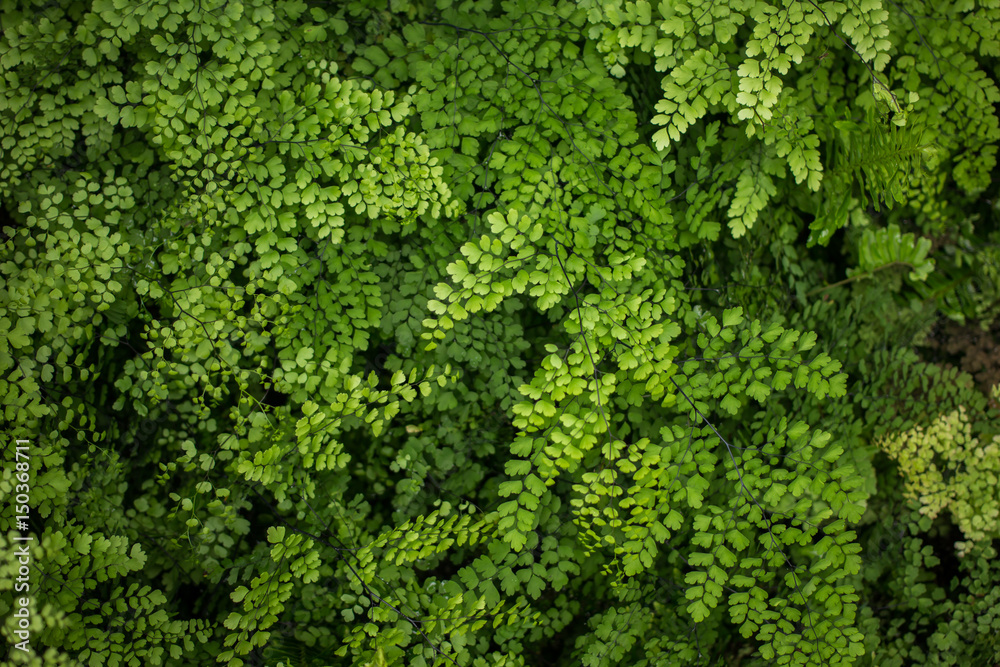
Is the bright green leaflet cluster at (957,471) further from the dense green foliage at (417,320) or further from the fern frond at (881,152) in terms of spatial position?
the fern frond at (881,152)

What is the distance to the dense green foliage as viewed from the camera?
1825 mm

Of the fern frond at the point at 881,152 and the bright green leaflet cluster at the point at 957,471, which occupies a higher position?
the fern frond at the point at 881,152

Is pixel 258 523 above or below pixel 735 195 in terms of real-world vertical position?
below

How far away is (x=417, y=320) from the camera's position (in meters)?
2.05

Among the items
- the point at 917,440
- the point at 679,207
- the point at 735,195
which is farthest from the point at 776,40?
the point at 917,440

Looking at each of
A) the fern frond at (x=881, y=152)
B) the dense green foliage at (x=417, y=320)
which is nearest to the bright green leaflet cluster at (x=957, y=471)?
the dense green foliage at (x=417, y=320)

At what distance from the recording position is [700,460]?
1933 mm

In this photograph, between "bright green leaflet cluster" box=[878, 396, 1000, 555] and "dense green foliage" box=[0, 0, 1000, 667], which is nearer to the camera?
"dense green foliage" box=[0, 0, 1000, 667]

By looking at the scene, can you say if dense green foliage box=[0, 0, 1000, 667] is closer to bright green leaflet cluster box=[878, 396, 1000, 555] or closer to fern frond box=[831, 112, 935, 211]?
fern frond box=[831, 112, 935, 211]

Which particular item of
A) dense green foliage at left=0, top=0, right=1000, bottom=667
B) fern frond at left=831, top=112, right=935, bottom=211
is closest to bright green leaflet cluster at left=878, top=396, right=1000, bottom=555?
dense green foliage at left=0, top=0, right=1000, bottom=667

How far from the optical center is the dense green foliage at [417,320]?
71.9 inches

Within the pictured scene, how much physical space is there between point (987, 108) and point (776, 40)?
1296mm

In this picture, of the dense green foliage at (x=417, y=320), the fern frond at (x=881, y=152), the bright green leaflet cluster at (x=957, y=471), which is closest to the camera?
the dense green foliage at (x=417, y=320)

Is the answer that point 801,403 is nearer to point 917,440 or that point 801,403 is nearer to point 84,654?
point 917,440
